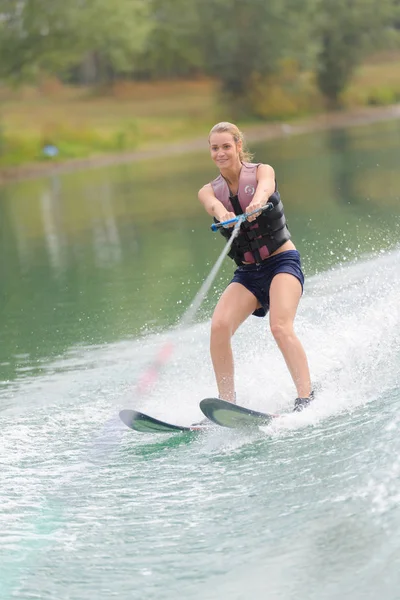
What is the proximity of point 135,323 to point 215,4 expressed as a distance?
46.9 m

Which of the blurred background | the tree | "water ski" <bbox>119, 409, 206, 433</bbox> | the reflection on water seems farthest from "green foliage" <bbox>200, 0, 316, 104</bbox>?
"water ski" <bbox>119, 409, 206, 433</bbox>

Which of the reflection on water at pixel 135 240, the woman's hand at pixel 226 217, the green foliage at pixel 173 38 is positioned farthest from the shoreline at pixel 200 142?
the woman's hand at pixel 226 217

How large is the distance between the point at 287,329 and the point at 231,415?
0.62 meters

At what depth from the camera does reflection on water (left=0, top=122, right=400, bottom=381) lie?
35.2 ft

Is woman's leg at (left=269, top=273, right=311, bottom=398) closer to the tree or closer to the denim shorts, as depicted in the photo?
the denim shorts

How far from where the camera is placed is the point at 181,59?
71875mm

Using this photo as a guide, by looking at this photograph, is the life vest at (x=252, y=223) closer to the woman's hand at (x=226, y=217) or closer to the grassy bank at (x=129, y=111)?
the woman's hand at (x=226, y=217)

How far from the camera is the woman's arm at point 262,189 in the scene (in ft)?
20.9

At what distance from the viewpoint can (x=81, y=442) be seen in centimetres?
677

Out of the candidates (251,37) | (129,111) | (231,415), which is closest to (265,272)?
(231,415)

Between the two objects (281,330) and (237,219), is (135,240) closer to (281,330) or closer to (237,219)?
(281,330)

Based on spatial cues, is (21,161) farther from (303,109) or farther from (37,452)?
(37,452)

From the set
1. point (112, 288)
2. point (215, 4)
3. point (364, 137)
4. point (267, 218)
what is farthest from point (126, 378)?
point (215, 4)

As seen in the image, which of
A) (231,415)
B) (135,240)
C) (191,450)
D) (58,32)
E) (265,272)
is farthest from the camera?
(58,32)
